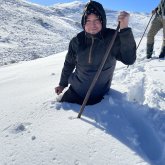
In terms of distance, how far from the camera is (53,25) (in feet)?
126

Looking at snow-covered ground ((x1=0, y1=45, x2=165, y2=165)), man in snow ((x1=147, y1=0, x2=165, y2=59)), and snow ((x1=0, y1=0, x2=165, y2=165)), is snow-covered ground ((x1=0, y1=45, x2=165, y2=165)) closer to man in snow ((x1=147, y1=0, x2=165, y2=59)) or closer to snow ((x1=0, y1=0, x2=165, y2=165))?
snow ((x1=0, y1=0, x2=165, y2=165))

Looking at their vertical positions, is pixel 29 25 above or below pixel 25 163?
below

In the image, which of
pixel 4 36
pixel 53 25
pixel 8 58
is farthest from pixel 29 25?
pixel 8 58

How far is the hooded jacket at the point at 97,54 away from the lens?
14.0 ft

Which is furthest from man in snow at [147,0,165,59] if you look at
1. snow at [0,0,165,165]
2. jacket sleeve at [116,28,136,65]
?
jacket sleeve at [116,28,136,65]

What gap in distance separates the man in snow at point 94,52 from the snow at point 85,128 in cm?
18

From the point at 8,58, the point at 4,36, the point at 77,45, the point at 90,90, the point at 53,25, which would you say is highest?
the point at 77,45

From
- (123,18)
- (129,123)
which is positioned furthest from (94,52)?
(129,123)

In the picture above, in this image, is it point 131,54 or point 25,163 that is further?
point 131,54

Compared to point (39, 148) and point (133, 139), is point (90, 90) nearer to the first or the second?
point (133, 139)

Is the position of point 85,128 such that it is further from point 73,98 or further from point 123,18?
point 123,18

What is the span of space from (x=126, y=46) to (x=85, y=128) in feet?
3.66

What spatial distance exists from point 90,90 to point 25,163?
1.40 metres

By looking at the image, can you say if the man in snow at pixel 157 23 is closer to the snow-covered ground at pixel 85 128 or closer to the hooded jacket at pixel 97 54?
the snow-covered ground at pixel 85 128
